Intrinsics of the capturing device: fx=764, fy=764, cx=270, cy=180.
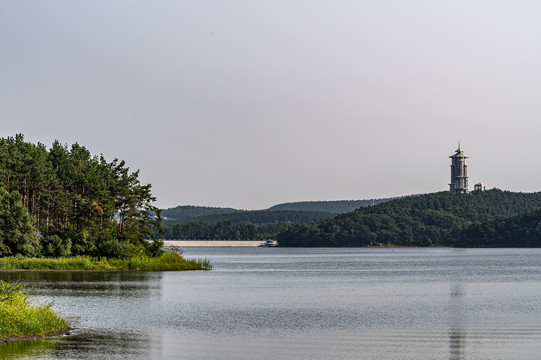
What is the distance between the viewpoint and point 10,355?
3089 cm

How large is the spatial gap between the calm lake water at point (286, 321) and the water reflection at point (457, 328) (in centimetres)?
5

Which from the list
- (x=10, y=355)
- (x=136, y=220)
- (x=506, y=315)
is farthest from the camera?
(x=136, y=220)

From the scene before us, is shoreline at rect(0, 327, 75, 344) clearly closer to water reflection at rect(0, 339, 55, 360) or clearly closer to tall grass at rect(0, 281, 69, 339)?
tall grass at rect(0, 281, 69, 339)

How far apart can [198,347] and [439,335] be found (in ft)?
41.7

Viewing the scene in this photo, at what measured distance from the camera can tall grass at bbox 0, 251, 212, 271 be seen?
95.8 metres

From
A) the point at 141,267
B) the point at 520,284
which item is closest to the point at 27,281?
the point at 141,267

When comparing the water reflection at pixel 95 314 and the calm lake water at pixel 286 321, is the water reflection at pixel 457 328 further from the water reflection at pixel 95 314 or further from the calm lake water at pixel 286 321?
the water reflection at pixel 95 314

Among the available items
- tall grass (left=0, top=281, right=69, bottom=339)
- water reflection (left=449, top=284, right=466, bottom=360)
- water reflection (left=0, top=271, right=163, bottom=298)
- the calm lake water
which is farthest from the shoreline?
water reflection (left=449, top=284, right=466, bottom=360)

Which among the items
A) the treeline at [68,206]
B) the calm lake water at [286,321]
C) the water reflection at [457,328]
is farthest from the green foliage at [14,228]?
the water reflection at [457,328]

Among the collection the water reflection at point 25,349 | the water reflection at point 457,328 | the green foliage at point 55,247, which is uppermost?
the green foliage at point 55,247

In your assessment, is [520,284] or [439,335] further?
[520,284]

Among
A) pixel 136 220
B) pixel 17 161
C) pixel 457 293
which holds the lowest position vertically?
pixel 457 293

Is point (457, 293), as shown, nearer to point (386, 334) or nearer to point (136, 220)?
point (386, 334)

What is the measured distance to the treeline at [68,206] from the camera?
9850 cm
